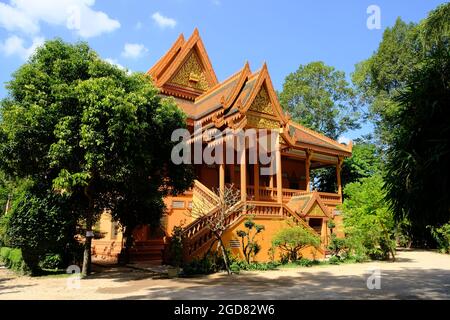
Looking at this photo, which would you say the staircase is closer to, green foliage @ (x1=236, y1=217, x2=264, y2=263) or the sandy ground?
green foliage @ (x1=236, y1=217, x2=264, y2=263)

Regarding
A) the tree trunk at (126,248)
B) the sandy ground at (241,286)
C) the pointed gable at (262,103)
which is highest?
the pointed gable at (262,103)

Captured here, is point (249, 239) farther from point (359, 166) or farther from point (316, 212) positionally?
point (359, 166)

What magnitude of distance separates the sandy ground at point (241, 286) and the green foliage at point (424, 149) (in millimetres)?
2151

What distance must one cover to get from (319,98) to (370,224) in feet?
77.3

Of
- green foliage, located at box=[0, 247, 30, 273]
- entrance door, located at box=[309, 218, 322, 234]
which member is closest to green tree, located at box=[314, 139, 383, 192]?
entrance door, located at box=[309, 218, 322, 234]

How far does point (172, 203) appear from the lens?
1703cm

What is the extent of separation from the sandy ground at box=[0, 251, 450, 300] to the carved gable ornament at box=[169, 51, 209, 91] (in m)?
13.5

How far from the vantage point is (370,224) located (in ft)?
55.7

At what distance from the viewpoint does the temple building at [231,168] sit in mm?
15539

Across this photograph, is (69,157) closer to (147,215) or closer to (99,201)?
(99,201)

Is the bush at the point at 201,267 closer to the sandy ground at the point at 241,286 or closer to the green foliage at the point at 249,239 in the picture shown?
the sandy ground at the point at 241,286

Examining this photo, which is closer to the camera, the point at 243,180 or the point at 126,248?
the point at 126,248

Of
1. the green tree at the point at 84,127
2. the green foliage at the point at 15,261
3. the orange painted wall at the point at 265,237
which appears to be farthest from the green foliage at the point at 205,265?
the green foliage at the point at 15,261

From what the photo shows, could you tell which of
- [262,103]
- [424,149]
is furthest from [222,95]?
[424,149]
